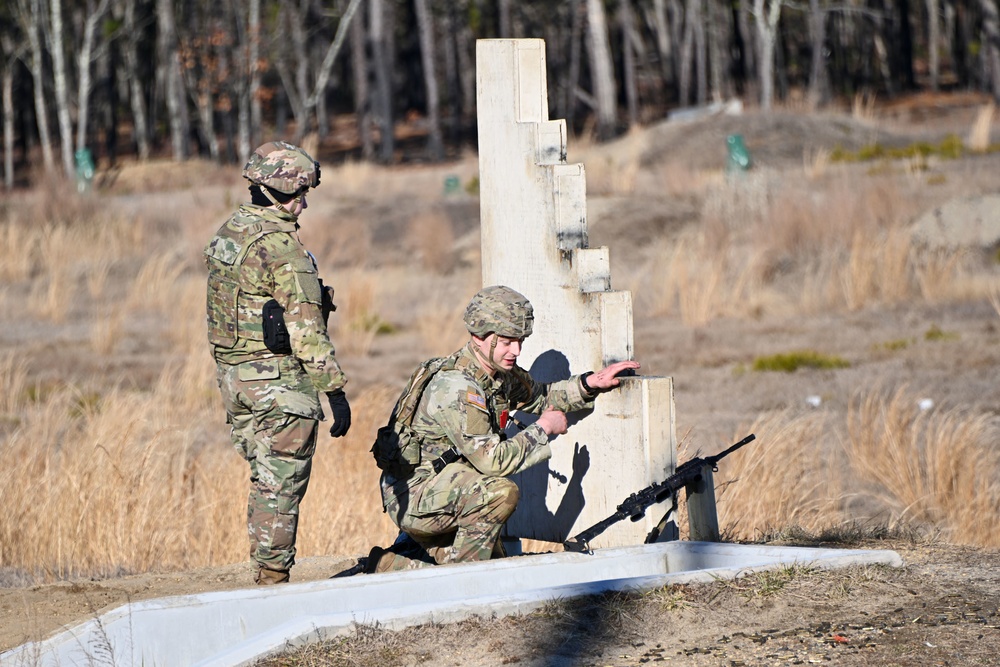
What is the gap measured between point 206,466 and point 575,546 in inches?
129

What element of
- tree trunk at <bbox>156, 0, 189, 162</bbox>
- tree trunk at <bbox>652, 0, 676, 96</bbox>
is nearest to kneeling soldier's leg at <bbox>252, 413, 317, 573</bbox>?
tree trunk at <bbox>156, 0, 189, 162</bbox>

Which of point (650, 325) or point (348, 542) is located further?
point (650, 325)

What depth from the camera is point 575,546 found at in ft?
17.3

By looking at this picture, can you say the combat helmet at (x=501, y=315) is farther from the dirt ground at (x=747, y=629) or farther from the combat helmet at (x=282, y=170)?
the dirt ground at (x=747, y=629)

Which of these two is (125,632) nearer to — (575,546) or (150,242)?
(575,546)

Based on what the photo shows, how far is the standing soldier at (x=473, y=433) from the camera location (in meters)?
4.96

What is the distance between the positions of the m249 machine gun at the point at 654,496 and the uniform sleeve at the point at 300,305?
115 cm

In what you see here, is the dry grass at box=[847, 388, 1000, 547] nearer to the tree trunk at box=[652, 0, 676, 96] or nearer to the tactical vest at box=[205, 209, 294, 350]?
the tactical vest at box=[205, 209, 294, 350]

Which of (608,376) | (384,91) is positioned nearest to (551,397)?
(608,376)

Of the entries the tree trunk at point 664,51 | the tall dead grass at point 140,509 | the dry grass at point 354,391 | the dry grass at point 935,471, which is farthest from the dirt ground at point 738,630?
the tree trunk at point 664,51

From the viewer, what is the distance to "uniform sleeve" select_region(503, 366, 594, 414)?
5.32m

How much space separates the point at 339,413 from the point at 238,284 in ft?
1.96

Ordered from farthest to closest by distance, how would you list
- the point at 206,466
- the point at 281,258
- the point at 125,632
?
the point at 206,466
the point at 281,258
the point at 125,632

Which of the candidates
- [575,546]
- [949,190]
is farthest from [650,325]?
[575,546]
